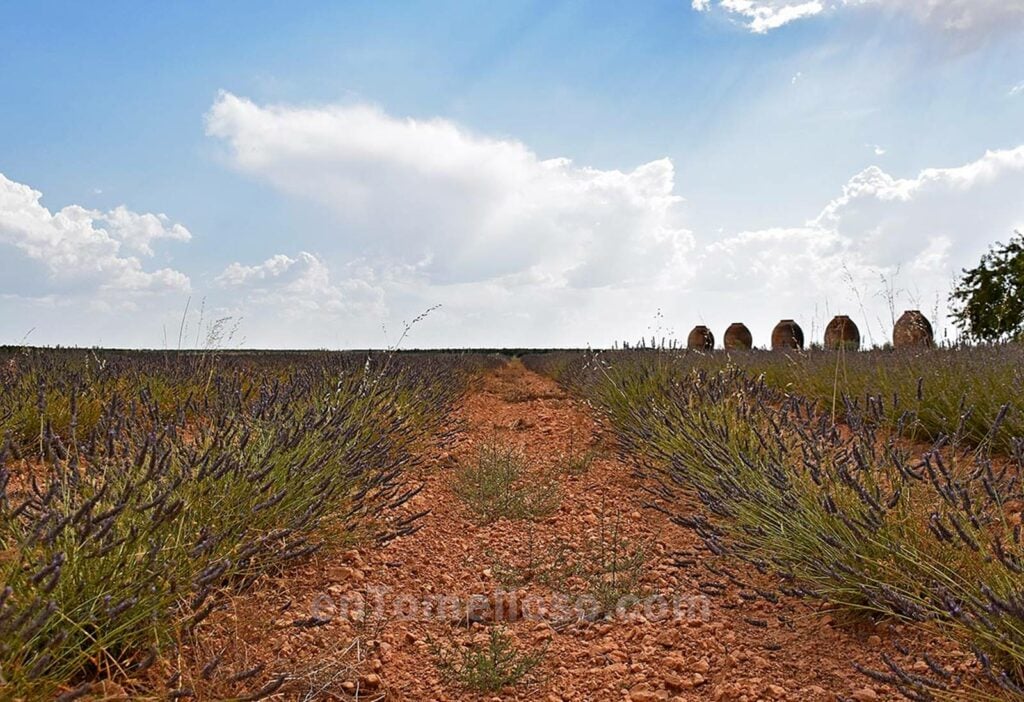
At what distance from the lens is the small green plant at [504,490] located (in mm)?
3533

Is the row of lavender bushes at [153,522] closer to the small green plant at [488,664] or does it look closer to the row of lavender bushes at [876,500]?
the small green plant at [488,664]

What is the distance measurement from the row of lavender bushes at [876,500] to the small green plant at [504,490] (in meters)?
0.60

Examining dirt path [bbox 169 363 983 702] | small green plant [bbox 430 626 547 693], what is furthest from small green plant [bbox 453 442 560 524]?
small green plant [bbox 430 626 547 693]

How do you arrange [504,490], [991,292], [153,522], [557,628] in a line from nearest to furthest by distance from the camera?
[153,522] → [557,628] → [504,490] → [991,292]

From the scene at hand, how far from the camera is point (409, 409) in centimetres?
473

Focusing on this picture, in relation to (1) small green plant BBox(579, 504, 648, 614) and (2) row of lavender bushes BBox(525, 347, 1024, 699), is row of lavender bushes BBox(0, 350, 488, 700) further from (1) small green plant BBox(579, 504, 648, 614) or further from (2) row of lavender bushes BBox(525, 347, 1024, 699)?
(2) row of lavender bushes BBox(525, 347, 1024, 699)

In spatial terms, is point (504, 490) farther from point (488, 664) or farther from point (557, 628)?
point (488, 664)

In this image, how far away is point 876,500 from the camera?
2.15 meters

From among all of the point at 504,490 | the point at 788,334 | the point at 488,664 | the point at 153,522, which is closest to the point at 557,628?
the point at 488,664

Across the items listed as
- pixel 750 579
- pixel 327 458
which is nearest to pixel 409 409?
pixel 327 458

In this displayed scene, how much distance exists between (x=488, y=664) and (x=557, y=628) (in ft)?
1.30

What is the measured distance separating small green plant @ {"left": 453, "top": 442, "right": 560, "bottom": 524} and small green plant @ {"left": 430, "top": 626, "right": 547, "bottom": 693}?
4.66 feet

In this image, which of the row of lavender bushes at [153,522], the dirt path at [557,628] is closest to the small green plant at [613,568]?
the dirt path at [557,628]

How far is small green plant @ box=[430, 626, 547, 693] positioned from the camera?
1.87 m
